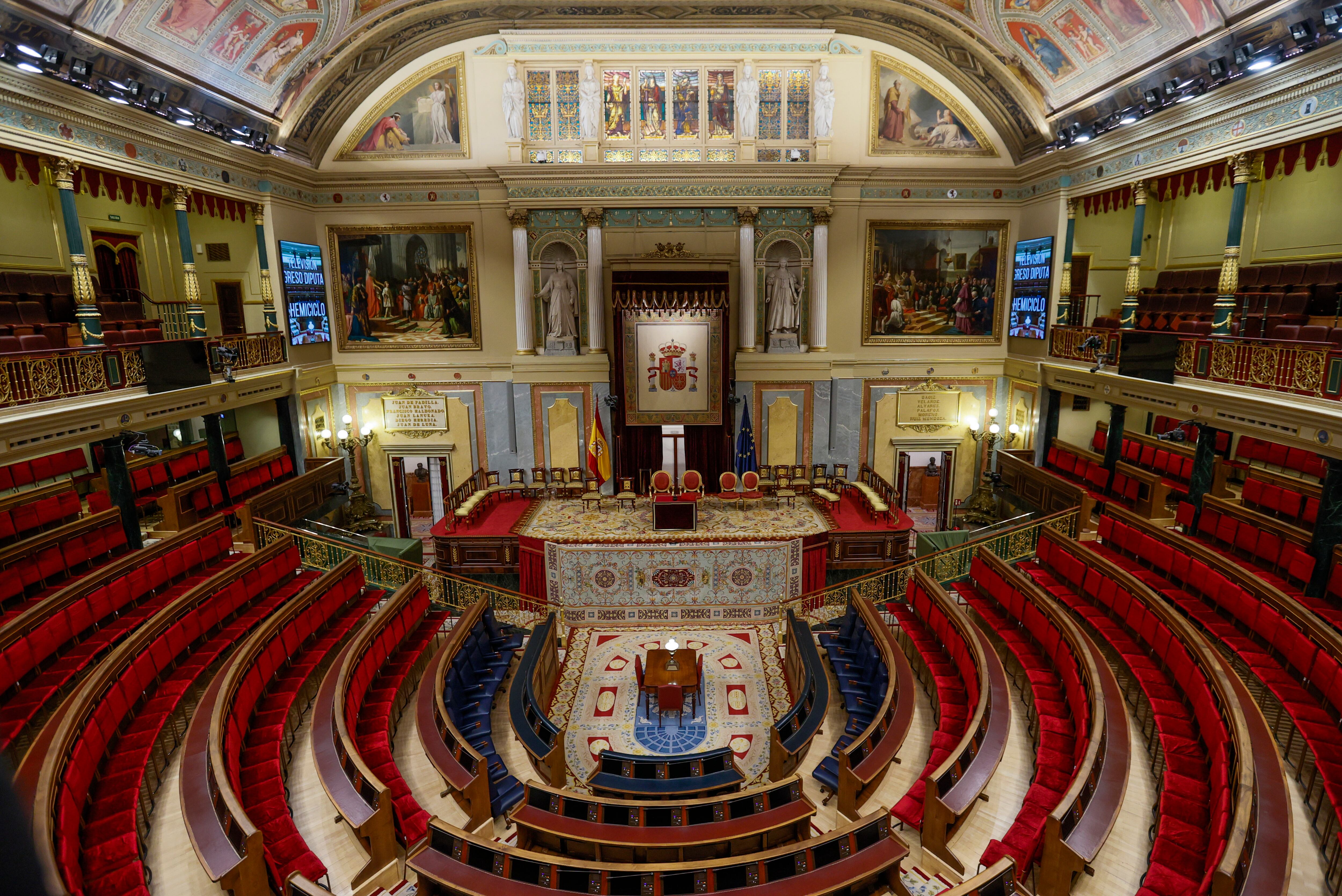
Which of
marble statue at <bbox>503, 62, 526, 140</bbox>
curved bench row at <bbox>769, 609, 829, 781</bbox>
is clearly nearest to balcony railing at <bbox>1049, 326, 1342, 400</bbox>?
curved bench row at <bbox>769, 609, 829, 781</bbox>

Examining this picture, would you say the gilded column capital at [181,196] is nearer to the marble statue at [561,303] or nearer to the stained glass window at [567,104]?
the marble statue at [561,303]

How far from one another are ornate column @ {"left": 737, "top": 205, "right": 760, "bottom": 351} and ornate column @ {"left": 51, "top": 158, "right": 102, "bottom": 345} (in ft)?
41.9

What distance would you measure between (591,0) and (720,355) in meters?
8.25

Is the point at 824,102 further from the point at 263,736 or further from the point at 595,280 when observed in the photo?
the point at 263,736

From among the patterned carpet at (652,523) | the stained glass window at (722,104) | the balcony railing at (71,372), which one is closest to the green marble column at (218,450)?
the balcony railing at (71,372)

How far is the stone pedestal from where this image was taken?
17875 mm

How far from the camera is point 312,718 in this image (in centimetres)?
802

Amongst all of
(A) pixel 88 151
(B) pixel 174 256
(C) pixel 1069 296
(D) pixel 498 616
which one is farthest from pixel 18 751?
(C) pixel 1069 296

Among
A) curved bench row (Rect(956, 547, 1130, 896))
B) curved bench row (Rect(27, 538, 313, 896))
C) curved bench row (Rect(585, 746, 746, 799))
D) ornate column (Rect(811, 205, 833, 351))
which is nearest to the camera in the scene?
curved bench row (Rect(27, 538, 313, 896))

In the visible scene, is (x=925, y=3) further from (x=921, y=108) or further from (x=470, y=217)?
(x=470, y=217)

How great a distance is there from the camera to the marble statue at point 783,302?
17.8 metres

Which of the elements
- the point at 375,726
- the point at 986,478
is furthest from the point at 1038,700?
the point at 986,478

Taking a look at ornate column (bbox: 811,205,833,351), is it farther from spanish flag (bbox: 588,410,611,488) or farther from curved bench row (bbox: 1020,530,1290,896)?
curved bench row (bbox: 1020,530,1290,896)

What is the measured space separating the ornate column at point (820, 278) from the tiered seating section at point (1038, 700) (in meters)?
7.58
